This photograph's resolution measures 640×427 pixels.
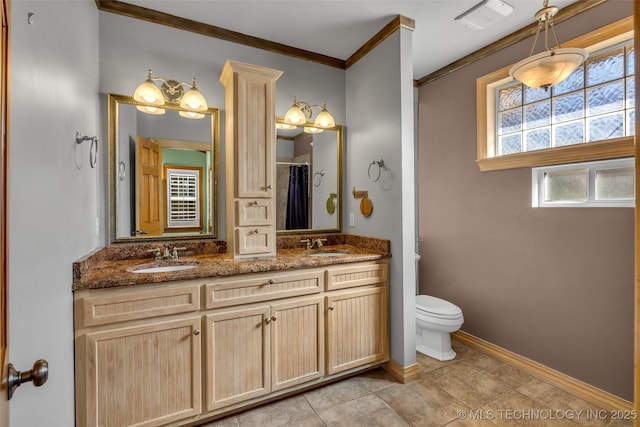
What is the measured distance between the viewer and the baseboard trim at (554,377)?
74.4 inches

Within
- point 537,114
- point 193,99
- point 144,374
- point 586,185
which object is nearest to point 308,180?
point 193,99

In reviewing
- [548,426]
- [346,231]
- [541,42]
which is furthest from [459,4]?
[548,426]

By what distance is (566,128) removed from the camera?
2195mm

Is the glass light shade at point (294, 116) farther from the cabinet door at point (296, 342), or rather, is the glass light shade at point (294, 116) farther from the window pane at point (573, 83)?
the window pane at point (573, 83)

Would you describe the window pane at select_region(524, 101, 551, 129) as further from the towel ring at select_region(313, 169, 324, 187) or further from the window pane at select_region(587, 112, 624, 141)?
the towel ring at select_region(313, 169, 324, 187)

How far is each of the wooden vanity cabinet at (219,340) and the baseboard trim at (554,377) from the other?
0.97 meters

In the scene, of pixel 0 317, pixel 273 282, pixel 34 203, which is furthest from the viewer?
pixel 273 282

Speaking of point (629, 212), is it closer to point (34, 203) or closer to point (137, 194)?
point (34, 203)

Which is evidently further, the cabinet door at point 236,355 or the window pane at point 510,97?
the window pane at point 510,97

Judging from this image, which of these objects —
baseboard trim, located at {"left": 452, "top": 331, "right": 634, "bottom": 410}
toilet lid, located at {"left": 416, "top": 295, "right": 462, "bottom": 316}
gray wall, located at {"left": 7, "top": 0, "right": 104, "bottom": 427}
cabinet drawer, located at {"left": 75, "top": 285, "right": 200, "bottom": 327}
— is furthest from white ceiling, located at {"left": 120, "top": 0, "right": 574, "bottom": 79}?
baseboard trim, located at {"left": 452, "top": 331, "right": 634, "bottom": 410}

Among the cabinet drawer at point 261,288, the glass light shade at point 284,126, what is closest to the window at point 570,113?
the glass light shade at point 284,126

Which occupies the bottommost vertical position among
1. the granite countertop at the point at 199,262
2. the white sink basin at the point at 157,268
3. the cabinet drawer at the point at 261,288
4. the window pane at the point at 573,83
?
the cabinet drawer at the point at 261,288

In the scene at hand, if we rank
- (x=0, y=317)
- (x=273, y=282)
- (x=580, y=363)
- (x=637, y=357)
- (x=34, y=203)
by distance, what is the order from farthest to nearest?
(x=580, y=363) < (x=273, y=282) < (x=34, y=203) < (x=637, y=357) < (x=0, y=317)

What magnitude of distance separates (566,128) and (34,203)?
300 cm
